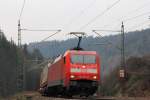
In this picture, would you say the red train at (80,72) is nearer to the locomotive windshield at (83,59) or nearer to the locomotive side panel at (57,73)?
the locomotive windshield at (83,59)

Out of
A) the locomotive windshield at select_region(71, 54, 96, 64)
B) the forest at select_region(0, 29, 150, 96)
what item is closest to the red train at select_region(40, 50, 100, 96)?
the locomotive windshield at select_region(71, 54, 96, 64)

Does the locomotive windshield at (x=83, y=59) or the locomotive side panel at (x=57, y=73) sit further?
the locomotive side panel at (x=57, y=73)

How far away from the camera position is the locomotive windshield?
125 feet

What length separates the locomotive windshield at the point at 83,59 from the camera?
1497 inches

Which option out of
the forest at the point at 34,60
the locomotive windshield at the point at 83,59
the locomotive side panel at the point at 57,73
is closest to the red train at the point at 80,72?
the locomotive windshield at the point at 83,59

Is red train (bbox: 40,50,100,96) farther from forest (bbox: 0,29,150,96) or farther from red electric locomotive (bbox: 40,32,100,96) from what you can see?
forest (bbox: 0,29,150,96)

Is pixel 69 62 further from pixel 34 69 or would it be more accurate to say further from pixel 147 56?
pixel 34 69

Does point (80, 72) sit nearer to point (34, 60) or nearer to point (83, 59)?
point (83, 59)

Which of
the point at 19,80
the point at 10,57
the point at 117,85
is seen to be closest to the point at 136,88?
the point at 117,85

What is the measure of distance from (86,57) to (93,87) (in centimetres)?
229

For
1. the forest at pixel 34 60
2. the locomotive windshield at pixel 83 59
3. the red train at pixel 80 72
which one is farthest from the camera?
the forest at pixel 34 60

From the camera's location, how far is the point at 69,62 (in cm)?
3762

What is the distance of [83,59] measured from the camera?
1503 inches

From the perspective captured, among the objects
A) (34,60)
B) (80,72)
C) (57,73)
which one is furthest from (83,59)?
(34,60)
